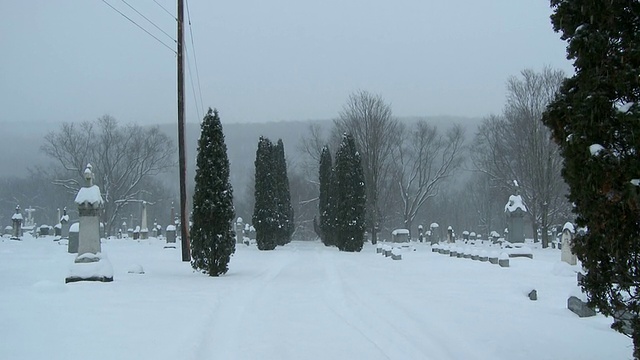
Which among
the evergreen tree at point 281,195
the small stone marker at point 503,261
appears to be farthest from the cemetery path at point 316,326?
the evergreen tree at point 281,195

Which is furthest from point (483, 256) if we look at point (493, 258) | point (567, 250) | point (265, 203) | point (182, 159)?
point (265, 203)

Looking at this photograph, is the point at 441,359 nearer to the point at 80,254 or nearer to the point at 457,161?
the point at 80,254

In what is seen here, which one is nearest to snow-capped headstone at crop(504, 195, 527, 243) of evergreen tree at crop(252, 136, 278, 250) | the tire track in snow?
evergreen tree at crop(252, 136, 278, 250)

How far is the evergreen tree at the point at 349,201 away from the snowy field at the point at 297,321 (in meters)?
17.9

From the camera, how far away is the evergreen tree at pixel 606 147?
3791 millimetres

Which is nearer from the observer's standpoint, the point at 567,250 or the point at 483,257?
the point at 567,250

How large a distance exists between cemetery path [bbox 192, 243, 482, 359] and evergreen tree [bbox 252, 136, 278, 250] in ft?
64.6

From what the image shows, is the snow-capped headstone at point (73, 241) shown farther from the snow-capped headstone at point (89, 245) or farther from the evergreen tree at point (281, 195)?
the evergreen tree at point (281, 195)

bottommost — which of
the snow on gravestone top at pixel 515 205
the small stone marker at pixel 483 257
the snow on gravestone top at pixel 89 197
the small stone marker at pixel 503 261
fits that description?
the small stone marker at pixel 483 257

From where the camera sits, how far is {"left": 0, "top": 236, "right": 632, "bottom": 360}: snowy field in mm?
5199

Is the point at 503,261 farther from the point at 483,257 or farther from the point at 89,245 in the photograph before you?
the point at 89,245

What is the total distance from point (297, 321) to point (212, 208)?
6829 mm

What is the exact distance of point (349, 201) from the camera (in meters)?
29.8

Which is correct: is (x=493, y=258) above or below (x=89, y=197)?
below
